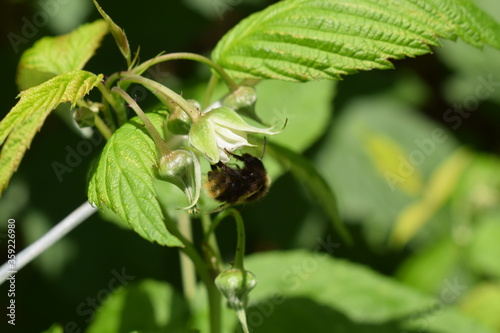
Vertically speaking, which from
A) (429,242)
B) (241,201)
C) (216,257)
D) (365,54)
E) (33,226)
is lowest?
(429,242)

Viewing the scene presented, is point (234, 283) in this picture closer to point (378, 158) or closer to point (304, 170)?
point (304, 170)

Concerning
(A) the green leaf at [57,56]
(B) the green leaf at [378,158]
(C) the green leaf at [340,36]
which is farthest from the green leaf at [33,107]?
(B) the green leaf at [378,158]

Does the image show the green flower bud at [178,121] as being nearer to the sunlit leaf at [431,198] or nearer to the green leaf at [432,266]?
the green leaf at [432,266]

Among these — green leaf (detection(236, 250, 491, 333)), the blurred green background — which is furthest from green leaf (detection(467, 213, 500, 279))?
green leaf (detection(236, 250, 491, 333))

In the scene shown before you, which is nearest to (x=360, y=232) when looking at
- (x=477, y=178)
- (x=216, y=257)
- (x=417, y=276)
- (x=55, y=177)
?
(x=417, y=276)

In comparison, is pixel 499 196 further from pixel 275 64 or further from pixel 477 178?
pixel 275 64

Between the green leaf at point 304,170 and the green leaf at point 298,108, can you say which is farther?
the green leaf at point 298,108

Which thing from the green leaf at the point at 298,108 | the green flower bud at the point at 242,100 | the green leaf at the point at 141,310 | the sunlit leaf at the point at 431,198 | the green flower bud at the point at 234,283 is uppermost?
the green flower bud at the point at 242,100

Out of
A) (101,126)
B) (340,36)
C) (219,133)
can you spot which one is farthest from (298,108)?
(219,133)
